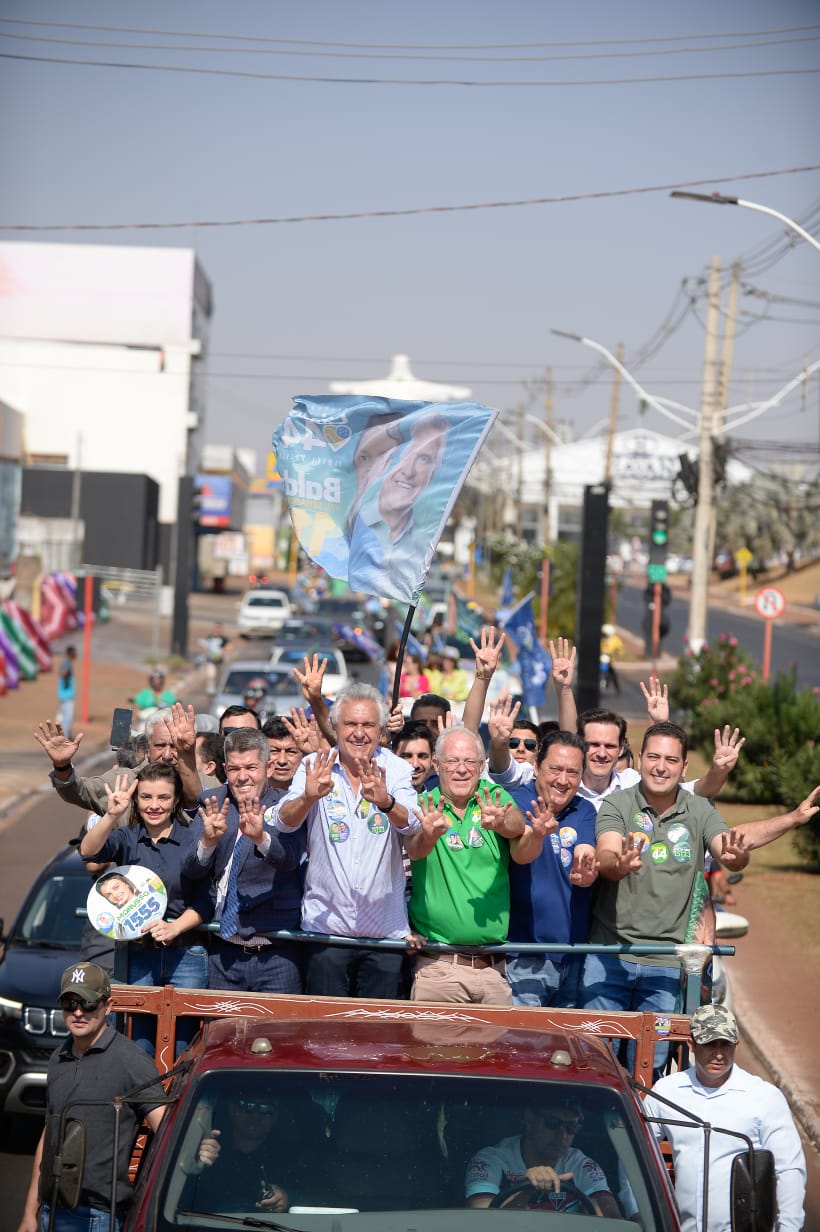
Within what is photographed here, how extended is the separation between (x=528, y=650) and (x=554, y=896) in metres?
11.4

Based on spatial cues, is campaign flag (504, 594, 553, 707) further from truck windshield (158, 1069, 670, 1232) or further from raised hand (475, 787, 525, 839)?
truck windshield (158, 1069, 670, 1232)

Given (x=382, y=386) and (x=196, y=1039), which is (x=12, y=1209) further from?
(x=382, y=386)

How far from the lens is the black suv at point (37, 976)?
28.1 feet

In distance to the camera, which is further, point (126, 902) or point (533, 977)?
point (533, 977)

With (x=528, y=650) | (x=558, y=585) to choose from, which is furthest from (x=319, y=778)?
(x=558, y=585)

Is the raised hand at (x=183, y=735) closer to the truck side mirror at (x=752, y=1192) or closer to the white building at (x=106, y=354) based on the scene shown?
the truck side mirror at (x=752, y=1192)

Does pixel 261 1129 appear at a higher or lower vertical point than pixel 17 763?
higher

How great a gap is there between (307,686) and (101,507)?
7104 centimetres

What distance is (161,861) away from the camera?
20.9 ft

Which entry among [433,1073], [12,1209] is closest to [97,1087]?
[433,1073]

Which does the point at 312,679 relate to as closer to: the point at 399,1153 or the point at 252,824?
the point at 252,824

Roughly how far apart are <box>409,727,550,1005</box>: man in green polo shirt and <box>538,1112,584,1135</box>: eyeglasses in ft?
5.57

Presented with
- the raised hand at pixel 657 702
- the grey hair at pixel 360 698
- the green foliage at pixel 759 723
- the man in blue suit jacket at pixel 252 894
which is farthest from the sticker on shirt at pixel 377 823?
the green foliage at pixel 759 723

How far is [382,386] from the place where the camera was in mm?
141875
